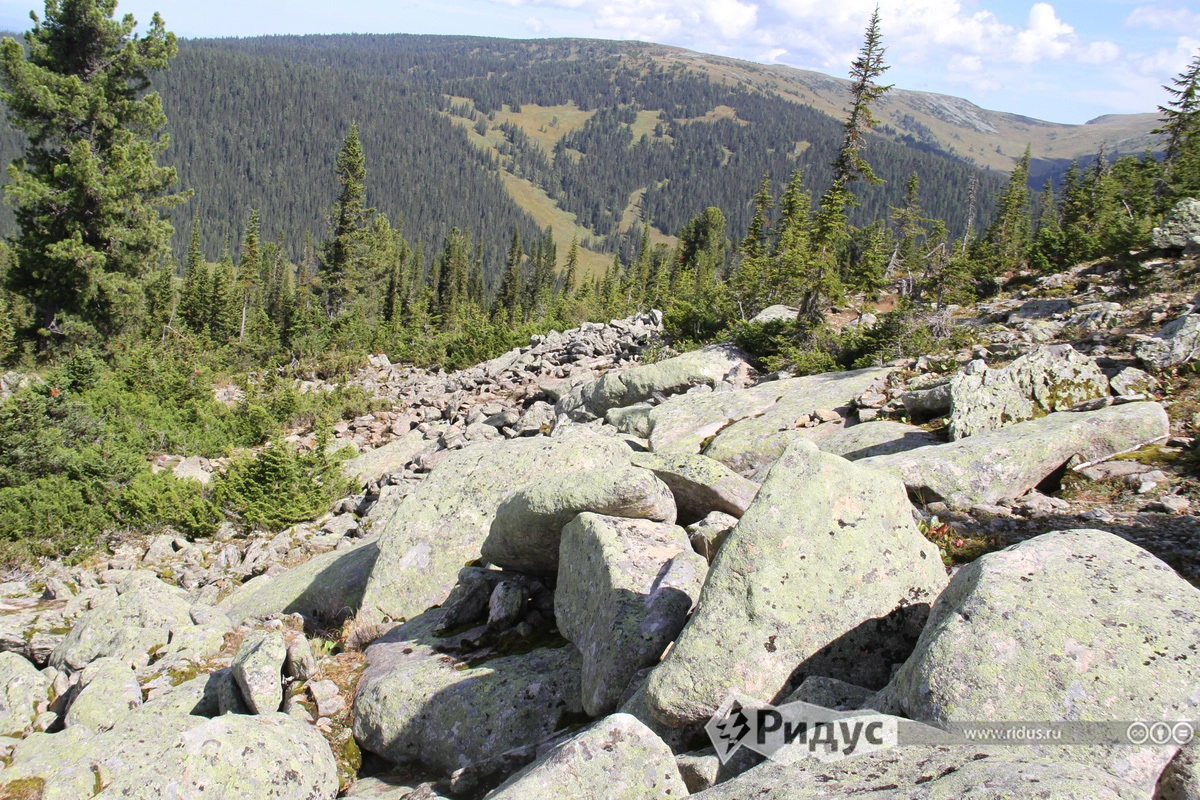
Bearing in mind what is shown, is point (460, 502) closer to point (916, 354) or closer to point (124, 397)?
point (916, 354)

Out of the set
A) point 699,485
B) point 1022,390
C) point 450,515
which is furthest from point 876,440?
point 450,515

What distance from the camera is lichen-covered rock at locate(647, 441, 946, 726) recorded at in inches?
164

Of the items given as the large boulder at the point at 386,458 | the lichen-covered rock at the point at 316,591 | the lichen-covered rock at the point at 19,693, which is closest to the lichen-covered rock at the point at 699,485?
the lichen-covered rock at the point at 316,591

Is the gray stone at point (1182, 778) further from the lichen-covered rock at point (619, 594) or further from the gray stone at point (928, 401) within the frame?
the gray stone at point (928, 401)

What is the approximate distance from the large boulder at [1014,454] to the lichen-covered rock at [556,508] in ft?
9.81

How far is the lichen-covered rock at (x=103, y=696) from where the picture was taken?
594cm

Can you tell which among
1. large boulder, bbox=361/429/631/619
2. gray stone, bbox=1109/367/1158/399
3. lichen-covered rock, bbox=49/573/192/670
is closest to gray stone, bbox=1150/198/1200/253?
gray stone, bbox=1109/367/1158/399

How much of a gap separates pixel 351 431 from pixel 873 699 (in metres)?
19.5

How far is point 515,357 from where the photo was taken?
2525 centimetres

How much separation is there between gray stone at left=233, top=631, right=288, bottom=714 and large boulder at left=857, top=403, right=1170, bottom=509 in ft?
21.1

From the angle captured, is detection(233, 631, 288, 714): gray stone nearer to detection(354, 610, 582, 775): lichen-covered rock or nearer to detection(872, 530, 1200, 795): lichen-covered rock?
detection(354, 610, 582, 775): lichen-covered rock

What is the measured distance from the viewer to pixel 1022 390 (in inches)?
381

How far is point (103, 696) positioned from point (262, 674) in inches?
64.3

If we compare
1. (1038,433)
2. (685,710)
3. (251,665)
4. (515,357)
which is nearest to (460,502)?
(251,665)
